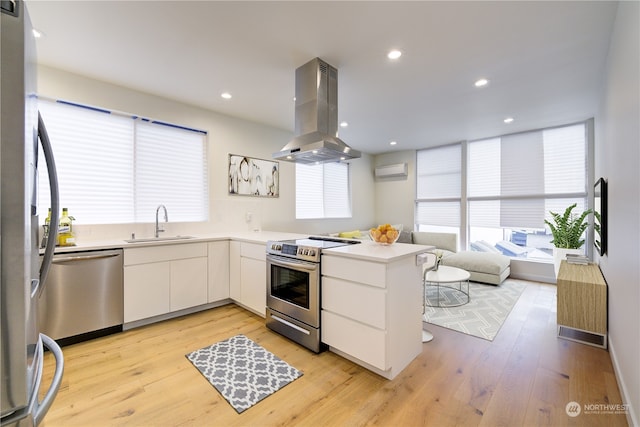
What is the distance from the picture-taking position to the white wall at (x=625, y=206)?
1523mm

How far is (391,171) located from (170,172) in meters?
4.80

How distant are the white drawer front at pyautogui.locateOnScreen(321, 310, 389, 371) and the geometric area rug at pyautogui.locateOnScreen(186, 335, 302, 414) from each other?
381mm

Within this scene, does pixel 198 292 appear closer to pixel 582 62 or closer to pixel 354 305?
pixel 354 305

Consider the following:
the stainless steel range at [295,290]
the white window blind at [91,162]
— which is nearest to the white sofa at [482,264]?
the stainless steel range at [295,290]

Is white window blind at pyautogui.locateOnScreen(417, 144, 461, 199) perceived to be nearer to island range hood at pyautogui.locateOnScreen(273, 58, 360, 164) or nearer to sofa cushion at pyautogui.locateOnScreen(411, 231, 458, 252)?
sofa cushion at pyautogui.locateOnScreen(411, 231, 458, 252)

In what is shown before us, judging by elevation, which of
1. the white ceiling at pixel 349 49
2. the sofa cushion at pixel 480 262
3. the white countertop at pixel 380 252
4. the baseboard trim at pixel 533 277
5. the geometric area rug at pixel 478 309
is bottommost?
the geometric area rug at pixel 478 309

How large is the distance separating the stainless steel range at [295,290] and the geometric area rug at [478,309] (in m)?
1.48

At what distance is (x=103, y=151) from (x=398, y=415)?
383cm

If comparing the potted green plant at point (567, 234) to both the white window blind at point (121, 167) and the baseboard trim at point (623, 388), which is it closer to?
the baseboard trim at point (623, 388)

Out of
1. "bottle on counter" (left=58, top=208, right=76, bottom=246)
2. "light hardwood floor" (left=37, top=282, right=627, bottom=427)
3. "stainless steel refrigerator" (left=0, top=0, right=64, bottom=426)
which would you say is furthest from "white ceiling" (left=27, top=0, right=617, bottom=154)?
"light hardwood floor" (left=37, top=282, right=627, bottom=427)

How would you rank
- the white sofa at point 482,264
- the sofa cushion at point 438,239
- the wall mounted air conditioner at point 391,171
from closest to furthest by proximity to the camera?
1. the white sofa at point 482,264
2. the sofa cushion at point 438,239
3. the wall mounted air conditioner at point 391,171

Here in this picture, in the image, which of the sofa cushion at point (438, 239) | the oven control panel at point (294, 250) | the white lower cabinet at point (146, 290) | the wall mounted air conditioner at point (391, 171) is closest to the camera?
the oven control panel at point (294, 250)

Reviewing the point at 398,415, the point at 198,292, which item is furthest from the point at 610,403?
the point at 198,292

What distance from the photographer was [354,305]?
2.09 m
